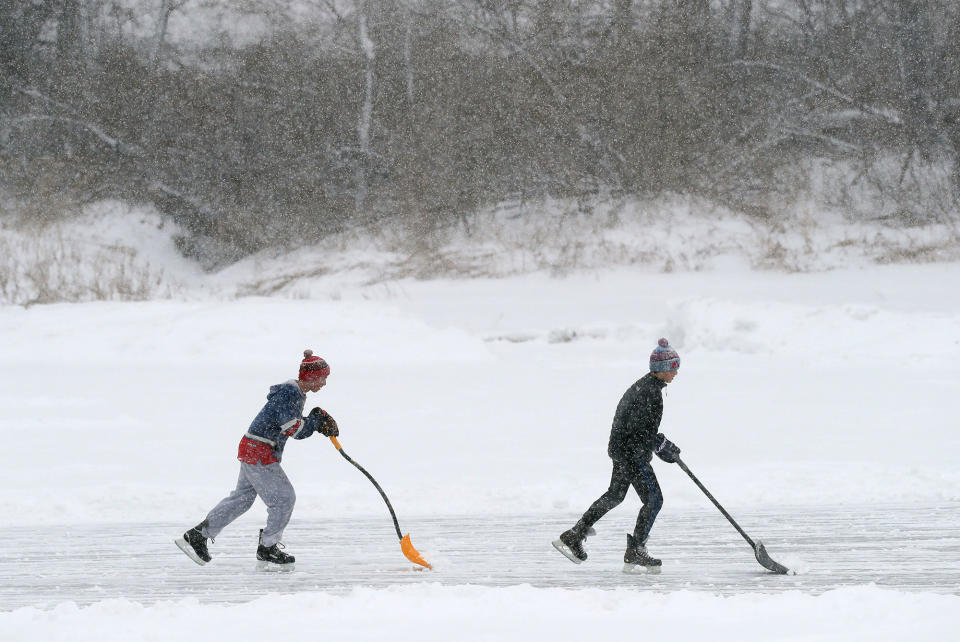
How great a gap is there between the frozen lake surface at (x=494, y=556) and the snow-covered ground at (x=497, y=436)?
5 cm

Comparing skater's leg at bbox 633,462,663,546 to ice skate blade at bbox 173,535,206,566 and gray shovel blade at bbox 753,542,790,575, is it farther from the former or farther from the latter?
ice skate blade at bbox 173,535,206,566

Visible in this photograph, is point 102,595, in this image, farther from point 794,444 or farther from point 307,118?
point 307,118

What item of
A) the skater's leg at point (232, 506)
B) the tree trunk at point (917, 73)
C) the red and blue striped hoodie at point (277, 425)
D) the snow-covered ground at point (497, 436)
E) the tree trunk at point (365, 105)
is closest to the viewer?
the snow-covered ground at point (497, 436)

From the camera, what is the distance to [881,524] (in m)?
7.72

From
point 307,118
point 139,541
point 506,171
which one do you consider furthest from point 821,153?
point 139,541

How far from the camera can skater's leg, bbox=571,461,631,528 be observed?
6512 millimetres

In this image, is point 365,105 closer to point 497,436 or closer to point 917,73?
point 917,73

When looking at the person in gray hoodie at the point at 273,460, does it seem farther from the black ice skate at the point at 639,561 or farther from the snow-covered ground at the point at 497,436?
the black ice skate at the point at 639,561

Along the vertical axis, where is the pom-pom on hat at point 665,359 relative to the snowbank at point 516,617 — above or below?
above

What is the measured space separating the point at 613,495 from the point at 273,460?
2.22 metres

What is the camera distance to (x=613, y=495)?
6555 mm

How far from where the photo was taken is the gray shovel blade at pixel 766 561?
20.9 feet

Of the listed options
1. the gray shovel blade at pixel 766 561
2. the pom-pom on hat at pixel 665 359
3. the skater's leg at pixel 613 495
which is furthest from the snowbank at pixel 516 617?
the pom-pom on hat at pixel 665 359

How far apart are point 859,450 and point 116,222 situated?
26348 millimetres
